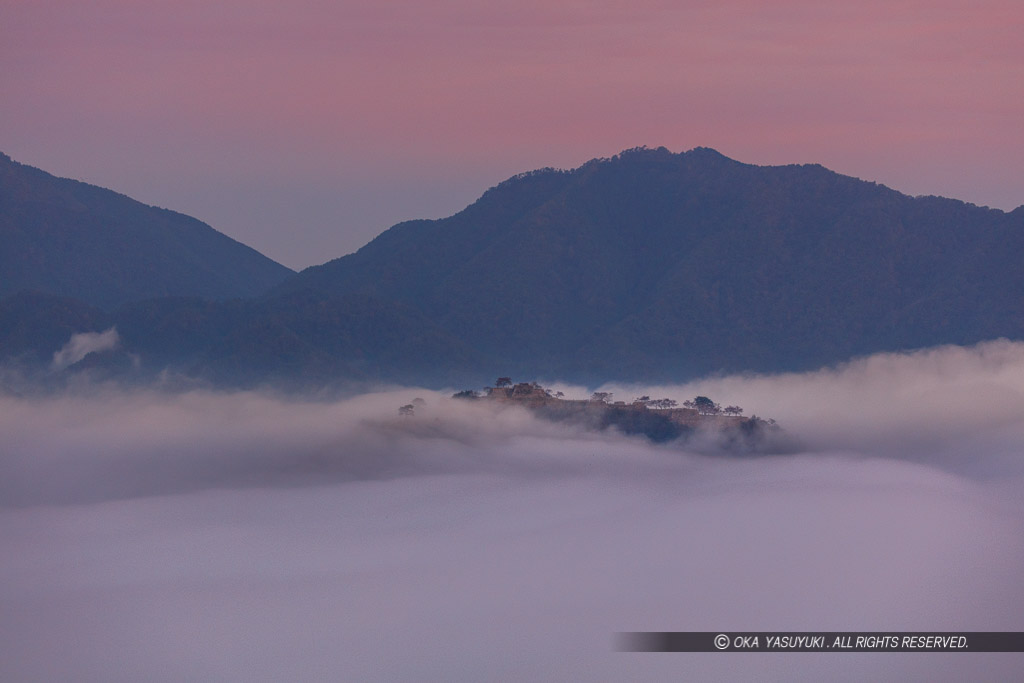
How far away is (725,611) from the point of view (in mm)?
156875

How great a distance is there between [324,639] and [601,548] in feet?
107

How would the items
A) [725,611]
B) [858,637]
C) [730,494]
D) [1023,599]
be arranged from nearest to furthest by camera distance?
1. [858,637]
2. [1023,599]
3. [725,611]
4. [730,494]

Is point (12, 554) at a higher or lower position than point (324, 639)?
higher

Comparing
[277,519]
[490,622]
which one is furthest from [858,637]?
[277,519]

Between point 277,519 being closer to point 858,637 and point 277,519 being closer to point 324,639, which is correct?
point 324,639

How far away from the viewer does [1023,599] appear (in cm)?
14612

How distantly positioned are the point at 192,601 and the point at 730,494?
59059 mm

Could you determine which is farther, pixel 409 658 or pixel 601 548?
pixel 601 548

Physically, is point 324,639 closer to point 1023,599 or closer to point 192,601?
point 192,601

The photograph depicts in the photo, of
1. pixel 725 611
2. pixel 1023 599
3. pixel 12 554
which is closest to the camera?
pixel 1023 599

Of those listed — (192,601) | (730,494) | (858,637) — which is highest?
(730,494)

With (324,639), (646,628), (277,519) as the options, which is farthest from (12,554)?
(646,628)

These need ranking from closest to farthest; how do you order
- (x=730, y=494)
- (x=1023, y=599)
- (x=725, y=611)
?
1. (x=1023, y=599)
2. (x=725, y=611)
3. (x=730, y=494)

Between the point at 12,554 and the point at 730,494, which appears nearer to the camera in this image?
the point at 730,494
